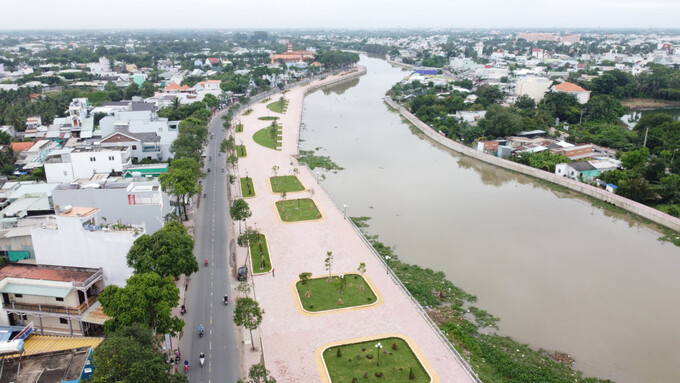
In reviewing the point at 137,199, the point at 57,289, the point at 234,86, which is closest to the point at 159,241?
the point at 57,289

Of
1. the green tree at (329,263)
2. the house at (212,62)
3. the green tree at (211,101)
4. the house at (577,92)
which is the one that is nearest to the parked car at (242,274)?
the green tree at (329,263)

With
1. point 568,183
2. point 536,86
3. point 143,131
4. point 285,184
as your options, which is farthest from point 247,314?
point 536,86

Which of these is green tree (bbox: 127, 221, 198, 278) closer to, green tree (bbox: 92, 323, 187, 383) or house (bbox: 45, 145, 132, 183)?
green tree (bbox: 92, 323, 187, 383)

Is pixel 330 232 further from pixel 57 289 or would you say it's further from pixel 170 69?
pixel 170 69

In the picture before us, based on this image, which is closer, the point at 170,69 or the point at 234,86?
the point at 234,86

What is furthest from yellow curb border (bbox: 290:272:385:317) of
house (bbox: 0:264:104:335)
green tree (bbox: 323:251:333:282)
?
house (bbox: 0:264:104:335)

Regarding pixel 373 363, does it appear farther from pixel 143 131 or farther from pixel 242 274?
pixel 143 131
